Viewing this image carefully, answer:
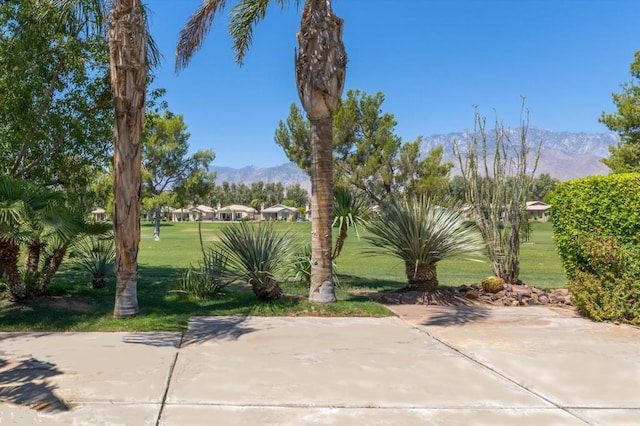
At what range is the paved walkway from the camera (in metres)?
3.97

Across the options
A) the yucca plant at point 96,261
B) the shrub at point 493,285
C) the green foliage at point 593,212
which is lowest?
the shrub at point 493,285

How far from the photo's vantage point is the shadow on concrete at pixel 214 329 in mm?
6441

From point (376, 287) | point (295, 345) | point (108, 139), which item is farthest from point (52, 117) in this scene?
point (376, 287)

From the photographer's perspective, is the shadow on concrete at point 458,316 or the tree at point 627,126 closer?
the shadow on concrete at point 458,316

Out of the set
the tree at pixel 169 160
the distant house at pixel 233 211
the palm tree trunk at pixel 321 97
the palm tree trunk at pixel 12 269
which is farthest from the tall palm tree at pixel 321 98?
the distant house at pixel 233 211

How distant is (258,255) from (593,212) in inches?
235

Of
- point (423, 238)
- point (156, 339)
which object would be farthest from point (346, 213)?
point (156, 339)

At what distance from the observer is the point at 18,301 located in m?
8.16

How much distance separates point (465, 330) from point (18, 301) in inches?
290

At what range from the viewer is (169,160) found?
3731cm

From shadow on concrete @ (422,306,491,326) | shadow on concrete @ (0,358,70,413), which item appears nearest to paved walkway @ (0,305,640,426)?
shadow on concrete @ (0,358,70,413)

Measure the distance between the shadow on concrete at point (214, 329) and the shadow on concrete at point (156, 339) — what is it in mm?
120

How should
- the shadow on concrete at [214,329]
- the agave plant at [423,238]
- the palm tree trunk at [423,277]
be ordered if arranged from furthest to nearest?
the palm tree trunk at [423,277], the agave plant at [423,238], the shadow on concrete at [214,329]

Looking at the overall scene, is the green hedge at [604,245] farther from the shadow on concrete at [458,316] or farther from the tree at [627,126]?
the tree at [627,126]
